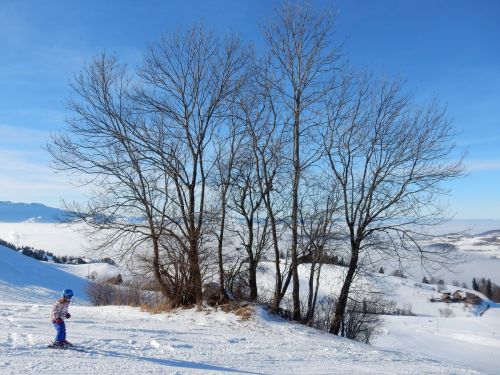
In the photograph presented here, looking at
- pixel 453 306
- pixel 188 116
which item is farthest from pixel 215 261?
pixel 453 306

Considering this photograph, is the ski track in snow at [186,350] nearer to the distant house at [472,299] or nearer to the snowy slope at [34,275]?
the snowy slope at [34,275]

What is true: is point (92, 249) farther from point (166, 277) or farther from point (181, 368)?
point (181, 368)

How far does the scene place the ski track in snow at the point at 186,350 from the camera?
6.75 metres

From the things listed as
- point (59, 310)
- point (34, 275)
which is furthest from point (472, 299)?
point (59, 310)

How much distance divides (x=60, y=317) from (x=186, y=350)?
247cm

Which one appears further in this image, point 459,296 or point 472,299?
point 459,296

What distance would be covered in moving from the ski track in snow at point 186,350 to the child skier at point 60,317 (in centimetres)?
24

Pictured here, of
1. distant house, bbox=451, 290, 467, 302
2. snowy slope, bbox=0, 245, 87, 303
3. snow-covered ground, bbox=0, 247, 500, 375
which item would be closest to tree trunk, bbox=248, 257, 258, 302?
snow-covered ground, bbox=0, 247, 500, 375

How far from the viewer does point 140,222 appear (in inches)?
607

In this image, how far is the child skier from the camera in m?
7.55

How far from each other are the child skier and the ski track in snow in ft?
0.80

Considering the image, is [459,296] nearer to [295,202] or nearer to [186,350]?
[295,202]

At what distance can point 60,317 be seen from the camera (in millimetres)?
7820

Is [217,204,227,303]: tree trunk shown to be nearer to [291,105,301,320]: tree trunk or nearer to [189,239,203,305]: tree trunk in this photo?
[189,239,203,305]: tree trunk
